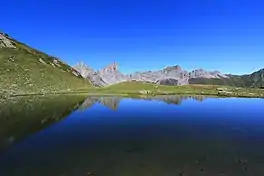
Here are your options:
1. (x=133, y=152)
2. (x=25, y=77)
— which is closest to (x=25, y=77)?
(x=25, y=77)

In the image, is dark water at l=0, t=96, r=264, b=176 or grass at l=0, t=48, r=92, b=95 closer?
dark water at l=0, t=96, r=264, b=176

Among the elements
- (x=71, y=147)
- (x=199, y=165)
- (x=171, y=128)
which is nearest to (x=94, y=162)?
(x=71, y=147)

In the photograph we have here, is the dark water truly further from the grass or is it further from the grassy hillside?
the grassy hillside

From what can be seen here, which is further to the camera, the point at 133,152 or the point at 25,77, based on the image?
the point at 25,77

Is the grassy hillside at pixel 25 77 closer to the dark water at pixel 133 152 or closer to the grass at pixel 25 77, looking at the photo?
the grass at pixel 25 77

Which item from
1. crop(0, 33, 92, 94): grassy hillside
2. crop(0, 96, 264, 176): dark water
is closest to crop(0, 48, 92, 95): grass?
crop(0, 33, 92, 94): grassy hillside

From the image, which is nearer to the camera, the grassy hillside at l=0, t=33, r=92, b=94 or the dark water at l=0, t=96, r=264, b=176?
the dark water at l=0, t=96, r=264, b=176

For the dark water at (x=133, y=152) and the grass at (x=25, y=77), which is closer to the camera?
the dark water at (x=133, y=152)

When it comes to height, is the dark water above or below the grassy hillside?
below

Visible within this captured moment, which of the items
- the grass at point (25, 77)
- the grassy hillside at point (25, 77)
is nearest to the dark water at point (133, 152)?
the grass at point (25, 77)

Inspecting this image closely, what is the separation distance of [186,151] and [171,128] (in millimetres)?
15136

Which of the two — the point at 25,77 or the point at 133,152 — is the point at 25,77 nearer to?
the point at 25,77

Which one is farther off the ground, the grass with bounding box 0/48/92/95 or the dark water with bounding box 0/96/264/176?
the grass with bounding box 0/48/92/95

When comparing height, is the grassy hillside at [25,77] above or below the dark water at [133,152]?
above
